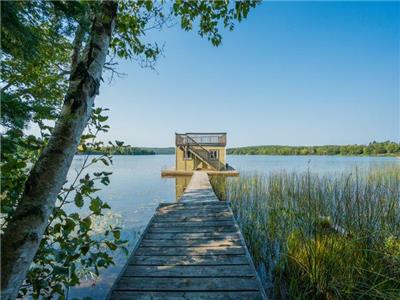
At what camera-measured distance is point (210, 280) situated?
7.81ft

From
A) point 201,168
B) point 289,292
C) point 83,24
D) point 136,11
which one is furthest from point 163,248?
point 201,168

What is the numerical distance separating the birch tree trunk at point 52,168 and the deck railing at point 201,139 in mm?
16348

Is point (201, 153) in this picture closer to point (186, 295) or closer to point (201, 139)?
point (201, 139)

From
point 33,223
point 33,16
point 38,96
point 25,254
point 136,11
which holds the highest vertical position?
point 136,11

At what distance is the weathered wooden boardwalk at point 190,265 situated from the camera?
2.21 m

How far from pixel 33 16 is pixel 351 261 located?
12.1 ft

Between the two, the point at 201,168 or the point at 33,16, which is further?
the point at 201,168

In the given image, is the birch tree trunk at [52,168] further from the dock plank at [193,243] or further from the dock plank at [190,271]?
the dock plank at [193,243]

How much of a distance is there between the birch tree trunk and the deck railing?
16348 millimetres

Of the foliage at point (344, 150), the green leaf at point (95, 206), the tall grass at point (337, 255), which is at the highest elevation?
the foliage at point (344, 150)

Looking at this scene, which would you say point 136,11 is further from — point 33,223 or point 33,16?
point 33,223

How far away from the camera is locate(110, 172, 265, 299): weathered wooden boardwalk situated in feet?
7.25

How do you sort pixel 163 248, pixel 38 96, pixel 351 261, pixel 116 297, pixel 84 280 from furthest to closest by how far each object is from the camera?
pixel 84 280, pixel 163 248, pixel 351 261, pixel 116 297, pixel 38 96

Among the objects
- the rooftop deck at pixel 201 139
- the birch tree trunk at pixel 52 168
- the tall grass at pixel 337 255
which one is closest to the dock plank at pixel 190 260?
the tall grass at pixel 337 255
